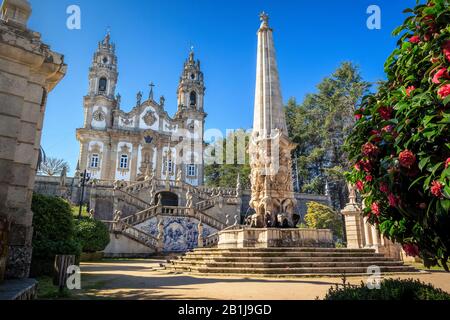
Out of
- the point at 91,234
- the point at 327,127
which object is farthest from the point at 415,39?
the point at 327,127

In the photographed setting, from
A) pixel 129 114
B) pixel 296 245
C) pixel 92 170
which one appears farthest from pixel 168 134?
pixel 296 245

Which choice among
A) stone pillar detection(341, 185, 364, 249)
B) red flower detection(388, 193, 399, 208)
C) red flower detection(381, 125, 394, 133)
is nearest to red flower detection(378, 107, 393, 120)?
red flower detection(381, 125, 394, 133)

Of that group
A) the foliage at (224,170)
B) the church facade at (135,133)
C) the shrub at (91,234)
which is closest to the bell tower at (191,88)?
the church facade at (135,133)

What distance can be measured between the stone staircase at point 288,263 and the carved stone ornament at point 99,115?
35.2 metres

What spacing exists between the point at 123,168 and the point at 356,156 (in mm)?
39741

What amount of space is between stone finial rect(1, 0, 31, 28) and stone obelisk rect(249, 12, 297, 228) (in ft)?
32.5

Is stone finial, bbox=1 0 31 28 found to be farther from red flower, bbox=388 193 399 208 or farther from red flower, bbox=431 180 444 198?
red flower, bbox=431 180 444 198

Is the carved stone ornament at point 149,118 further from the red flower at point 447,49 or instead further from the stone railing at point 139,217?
the red flower at point 447,49

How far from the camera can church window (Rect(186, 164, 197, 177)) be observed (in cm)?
4293

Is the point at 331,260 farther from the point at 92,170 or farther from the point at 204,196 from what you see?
the point at 92,170

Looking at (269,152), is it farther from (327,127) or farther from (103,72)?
(103,72)

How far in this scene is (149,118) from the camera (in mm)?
45219

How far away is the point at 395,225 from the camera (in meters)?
3.73

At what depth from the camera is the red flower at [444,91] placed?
2.78m
